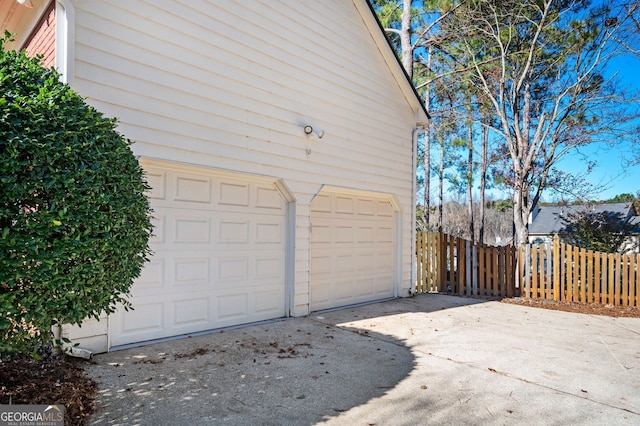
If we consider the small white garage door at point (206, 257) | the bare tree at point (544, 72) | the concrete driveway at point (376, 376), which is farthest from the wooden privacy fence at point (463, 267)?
the small white garage door at point (206, 257)

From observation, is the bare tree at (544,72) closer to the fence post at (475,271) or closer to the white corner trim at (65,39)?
the fence post at (475,271)

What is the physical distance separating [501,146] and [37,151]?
15.1 m

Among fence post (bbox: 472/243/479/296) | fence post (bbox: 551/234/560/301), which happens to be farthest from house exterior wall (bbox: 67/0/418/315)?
fence post (bbox: 551/234/560/301)

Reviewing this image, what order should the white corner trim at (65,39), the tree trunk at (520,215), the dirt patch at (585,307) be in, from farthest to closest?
1. the tree trunk at (520,215)
2. the dirt patch at (585,307)
3. the white corner trim at (65,39)

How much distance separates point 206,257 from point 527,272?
714 cm

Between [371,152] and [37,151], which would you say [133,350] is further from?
[371,152]

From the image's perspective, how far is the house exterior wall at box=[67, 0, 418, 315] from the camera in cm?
440

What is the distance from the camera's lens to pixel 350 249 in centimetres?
740

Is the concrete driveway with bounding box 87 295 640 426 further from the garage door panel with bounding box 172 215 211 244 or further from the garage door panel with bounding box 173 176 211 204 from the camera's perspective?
the garage door panel with bounding box 173 176 211 204

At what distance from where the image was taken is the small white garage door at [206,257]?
4.67m

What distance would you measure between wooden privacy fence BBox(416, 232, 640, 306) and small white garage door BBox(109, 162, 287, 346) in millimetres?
4633

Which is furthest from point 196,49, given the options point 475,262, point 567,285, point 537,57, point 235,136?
point 537,57

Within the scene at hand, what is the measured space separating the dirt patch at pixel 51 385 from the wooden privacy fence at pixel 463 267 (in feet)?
24.1

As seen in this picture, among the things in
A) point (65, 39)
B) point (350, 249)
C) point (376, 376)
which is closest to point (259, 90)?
point (65, 39)
